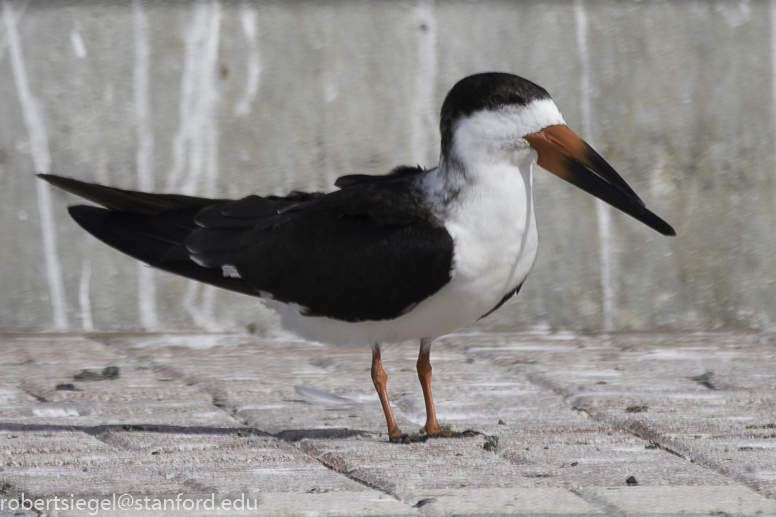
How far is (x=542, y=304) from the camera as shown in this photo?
5.73m

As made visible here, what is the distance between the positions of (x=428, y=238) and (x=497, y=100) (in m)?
0.49

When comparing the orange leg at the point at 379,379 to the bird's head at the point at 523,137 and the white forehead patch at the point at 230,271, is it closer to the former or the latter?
the white forehead patch at the point at 230,271

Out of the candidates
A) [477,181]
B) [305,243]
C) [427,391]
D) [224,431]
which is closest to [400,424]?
[427,391]

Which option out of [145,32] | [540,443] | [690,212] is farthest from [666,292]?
[145,32]

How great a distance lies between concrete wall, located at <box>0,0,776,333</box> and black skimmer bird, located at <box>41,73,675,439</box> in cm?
176

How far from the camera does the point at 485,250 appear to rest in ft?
10.8

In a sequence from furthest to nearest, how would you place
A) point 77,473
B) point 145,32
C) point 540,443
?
point 145,32 → point 540,443 → point 77,473

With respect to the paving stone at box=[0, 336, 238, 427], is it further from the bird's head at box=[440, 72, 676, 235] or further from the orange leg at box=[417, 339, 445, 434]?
the bird's head at box=[440, 72, 676, 235]

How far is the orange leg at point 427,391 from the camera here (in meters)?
3.59

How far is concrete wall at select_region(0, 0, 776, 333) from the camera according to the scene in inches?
217

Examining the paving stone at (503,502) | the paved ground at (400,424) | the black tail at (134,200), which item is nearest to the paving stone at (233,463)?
the paved ground at (400,424)

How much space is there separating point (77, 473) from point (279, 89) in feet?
9.92

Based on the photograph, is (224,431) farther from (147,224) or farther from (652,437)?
(652,437)

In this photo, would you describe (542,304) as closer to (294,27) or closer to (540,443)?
(294,27)
